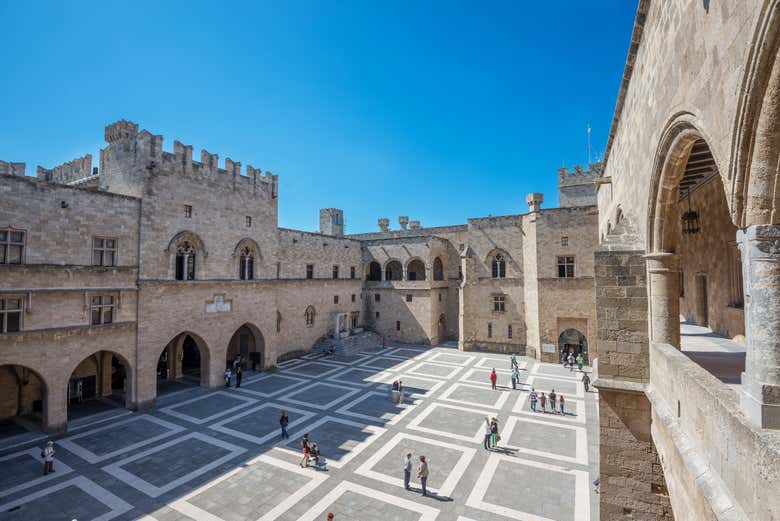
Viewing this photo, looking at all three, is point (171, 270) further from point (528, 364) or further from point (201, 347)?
point (528, 364)

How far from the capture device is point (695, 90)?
407 centimetres

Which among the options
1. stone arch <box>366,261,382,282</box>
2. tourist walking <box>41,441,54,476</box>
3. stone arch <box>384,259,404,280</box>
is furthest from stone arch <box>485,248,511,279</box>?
tourist walking <box>41,441,54,476</box>

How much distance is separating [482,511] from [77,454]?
13.7 meters

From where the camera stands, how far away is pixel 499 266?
2870 centimetres

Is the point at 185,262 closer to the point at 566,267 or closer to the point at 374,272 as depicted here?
the point at 374,272

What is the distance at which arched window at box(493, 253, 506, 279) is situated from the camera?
93.8 feet

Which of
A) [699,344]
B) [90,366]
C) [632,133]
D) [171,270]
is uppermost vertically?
[632,133]

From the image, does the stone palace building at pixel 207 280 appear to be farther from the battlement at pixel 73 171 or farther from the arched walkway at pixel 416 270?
the arched walkway at pixel 416 270

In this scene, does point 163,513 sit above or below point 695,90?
below

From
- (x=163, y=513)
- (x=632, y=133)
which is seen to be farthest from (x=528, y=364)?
(x=163, y=513)

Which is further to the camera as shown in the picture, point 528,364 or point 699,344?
point 528,364

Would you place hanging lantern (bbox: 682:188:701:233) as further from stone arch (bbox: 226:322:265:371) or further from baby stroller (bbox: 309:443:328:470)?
stone arch (bbox: 226:322:265:371)

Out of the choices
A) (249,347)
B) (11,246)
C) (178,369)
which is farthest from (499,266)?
(11,246)

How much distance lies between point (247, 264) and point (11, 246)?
10302 mm
